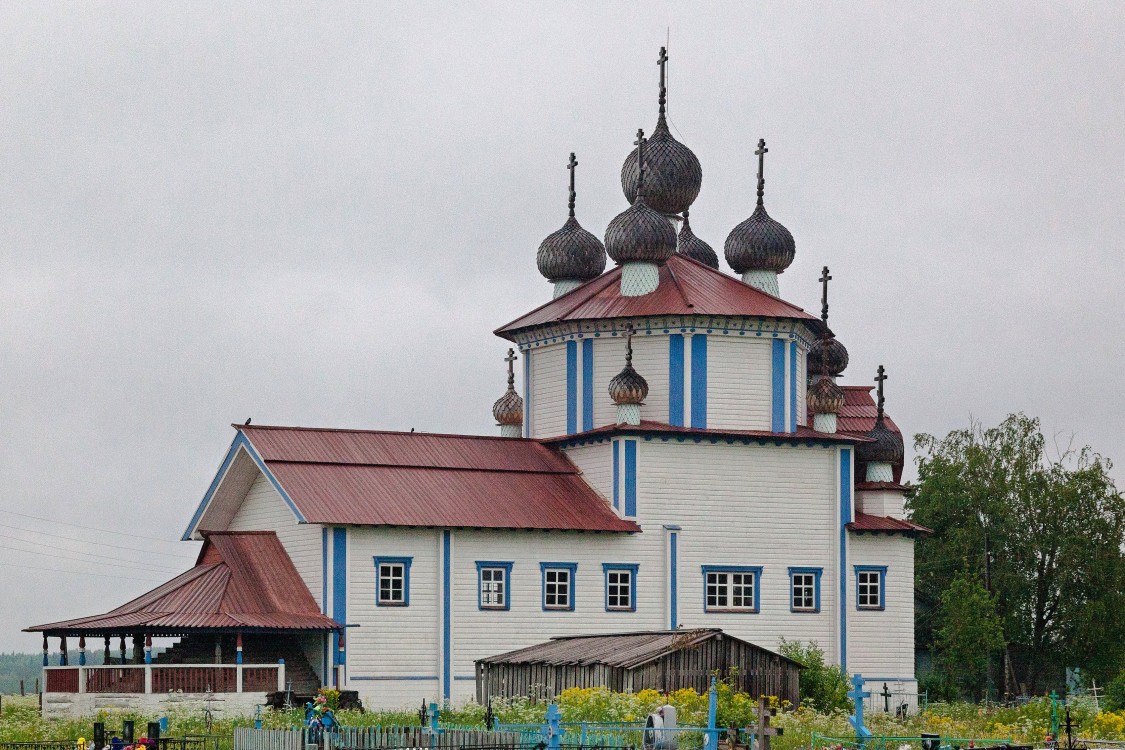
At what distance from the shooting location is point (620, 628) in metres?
47.9

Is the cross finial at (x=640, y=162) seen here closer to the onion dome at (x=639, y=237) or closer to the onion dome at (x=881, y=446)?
the onion dome at (x=639, y=237)

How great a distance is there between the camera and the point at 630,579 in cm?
4828

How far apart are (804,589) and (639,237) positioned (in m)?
9.54

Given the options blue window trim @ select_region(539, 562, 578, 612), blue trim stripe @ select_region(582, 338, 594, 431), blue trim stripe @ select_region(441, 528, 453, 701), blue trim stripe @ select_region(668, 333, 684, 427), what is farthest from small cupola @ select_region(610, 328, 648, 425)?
blue trim stripe @ select_region(441, 528, 453, 701)

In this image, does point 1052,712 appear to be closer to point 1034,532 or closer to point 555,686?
point 555,686

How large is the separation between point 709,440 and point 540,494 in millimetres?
4275

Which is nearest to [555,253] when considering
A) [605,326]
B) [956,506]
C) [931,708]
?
[605,326]

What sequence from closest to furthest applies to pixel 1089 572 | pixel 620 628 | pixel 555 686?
1. pixel 555 686
2. pixel 620 628
3. pixel 1089 572

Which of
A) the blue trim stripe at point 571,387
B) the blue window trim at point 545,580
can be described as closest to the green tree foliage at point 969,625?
the blue trim stripe at point 571,387

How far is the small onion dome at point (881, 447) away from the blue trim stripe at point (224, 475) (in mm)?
15451

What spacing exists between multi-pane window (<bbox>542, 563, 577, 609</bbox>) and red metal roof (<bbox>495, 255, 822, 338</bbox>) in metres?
6.60

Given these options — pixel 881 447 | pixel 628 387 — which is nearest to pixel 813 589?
pixel 881 447

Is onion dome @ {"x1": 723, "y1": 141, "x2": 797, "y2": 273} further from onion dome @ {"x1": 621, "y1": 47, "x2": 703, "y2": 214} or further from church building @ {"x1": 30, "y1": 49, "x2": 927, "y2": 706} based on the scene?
onion dome @ {"x1": 621, "y1": 47, "x2": 703, "y2": 214}

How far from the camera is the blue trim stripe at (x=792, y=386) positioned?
165 feet
